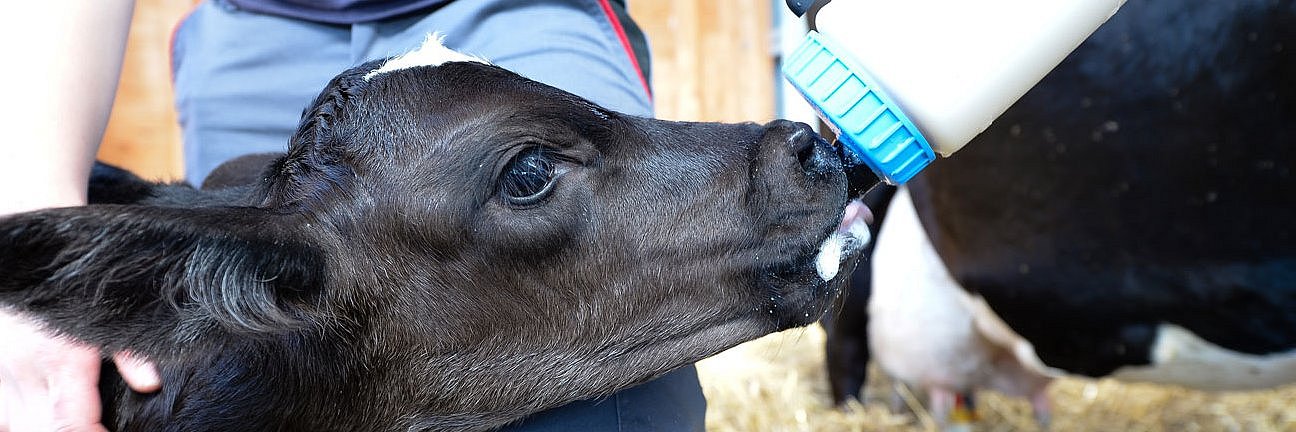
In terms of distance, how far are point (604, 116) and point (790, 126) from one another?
234mm

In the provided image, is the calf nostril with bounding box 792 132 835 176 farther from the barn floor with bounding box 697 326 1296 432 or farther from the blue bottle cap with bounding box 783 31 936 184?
the barn floor with bounding box 697 326 1296 432

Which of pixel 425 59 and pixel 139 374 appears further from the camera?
pixel 425 59

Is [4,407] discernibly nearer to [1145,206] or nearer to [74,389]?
[74,389]

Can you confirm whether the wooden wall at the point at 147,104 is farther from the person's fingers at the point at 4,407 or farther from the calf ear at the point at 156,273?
the calf ear at the point at 156,273

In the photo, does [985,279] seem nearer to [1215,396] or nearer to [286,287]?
[1215,396]

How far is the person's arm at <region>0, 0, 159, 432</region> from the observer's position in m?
1.13

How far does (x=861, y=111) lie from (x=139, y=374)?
83 centimetres

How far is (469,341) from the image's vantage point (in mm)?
1317

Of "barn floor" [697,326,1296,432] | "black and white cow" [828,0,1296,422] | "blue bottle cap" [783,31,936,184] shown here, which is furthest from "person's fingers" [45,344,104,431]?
"barn floor" [697,326,1296,432]

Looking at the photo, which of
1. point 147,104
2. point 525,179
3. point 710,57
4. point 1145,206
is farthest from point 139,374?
point 710,57

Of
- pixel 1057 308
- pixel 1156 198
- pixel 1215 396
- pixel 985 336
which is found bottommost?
pixel 1215 396

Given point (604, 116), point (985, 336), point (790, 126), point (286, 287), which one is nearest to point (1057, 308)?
point (985, 336)

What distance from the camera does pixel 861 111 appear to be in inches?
45.0

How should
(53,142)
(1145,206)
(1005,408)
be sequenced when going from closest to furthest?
(53,142), (1145,206), (1005,408)
